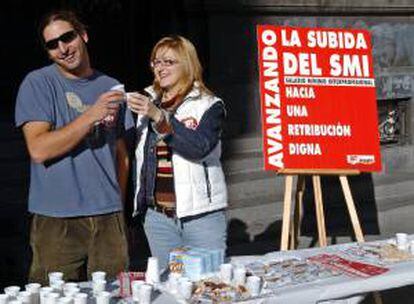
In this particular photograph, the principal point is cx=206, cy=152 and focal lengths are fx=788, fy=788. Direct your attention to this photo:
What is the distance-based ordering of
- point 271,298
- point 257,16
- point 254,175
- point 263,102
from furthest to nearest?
point 257,16
point 254,175
point 263,102
point 271,298

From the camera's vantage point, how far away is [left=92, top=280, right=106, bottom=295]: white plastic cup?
336cm

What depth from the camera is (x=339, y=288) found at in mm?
3639

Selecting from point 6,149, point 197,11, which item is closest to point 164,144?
point 6,149

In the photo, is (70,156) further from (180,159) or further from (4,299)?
(4,299)

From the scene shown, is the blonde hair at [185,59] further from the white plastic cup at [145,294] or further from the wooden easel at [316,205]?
the wooden easel at [316,205]

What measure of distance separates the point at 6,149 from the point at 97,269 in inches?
172

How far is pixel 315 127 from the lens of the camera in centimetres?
567

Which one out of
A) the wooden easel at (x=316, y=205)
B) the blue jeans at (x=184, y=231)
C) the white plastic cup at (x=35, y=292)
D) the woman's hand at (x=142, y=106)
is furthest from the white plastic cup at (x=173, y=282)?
A: the wooden easel at (x=316, y=205)

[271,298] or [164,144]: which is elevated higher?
[164,144]

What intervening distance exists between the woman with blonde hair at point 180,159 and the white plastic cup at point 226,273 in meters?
0.39

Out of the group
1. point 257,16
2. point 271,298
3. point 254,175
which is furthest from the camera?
point 257,16

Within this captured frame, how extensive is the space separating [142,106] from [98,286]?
0.83 m

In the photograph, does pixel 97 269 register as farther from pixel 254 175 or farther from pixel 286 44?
pixel 254 175

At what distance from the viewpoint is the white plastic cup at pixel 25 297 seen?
10.2 ft
